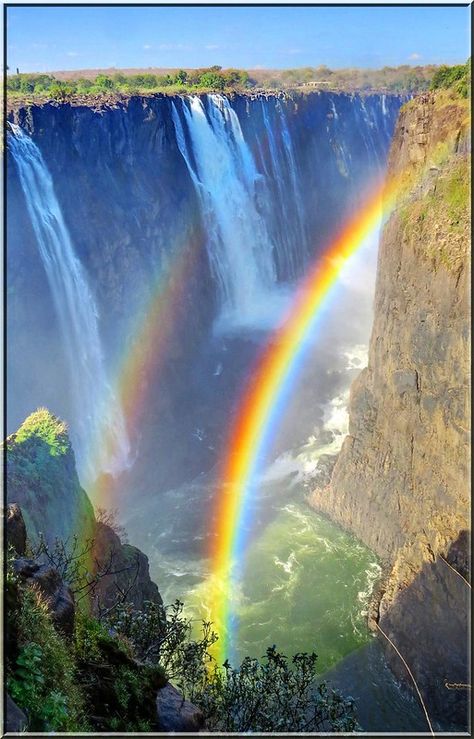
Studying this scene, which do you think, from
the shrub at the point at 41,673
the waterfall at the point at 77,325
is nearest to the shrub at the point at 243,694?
the shrub at the point at 41,673

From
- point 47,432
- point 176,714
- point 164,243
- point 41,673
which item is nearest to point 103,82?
point 164,243

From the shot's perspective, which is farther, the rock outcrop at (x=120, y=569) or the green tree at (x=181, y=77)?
the green tree at (x=181, y=77)

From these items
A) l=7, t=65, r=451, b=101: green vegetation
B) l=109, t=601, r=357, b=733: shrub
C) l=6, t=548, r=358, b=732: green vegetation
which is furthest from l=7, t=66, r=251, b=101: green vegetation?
l=6, t=548, r=358, b=732: green vegetation

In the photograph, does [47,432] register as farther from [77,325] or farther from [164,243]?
[164,243]

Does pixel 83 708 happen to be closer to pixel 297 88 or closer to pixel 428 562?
pixel 428 562

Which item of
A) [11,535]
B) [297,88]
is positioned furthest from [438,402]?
[297,88]

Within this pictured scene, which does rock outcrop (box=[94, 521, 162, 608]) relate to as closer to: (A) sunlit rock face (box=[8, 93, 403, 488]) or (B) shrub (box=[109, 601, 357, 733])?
(B) shrub (box=[109, 601, 357, 733])

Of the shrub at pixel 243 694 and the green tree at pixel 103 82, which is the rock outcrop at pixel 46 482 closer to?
the shrub at pixel 243 694
